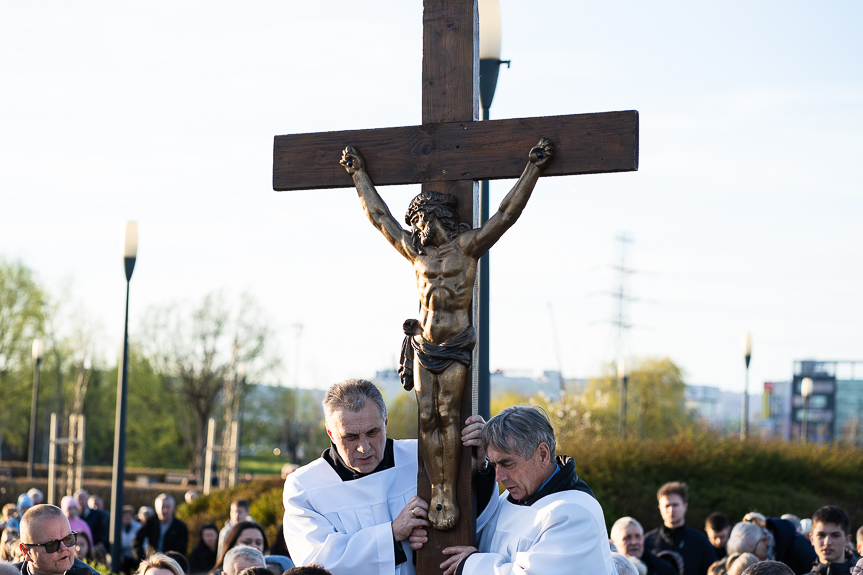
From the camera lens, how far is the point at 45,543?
16.2ft

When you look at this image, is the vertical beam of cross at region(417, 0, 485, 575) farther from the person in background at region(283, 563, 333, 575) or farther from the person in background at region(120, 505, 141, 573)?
the person in background at region(120, 505, 141, 573)

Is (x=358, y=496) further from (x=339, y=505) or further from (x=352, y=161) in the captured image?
(x=352, y=161)

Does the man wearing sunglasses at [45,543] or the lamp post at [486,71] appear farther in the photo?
the lamp post at [486,71]

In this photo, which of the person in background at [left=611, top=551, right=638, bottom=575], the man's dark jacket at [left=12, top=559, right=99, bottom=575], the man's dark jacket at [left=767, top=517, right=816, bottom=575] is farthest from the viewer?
the man's dark jacket at [left=767, top=517, right=816, bottom=575]

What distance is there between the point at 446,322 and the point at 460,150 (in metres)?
0.77

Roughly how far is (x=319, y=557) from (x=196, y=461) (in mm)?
30626

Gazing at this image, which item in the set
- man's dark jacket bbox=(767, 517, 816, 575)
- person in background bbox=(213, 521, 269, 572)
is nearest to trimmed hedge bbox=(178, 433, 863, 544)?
man's dark jacket bbox=(767, 517, 816, 575)

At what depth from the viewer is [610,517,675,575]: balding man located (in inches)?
280

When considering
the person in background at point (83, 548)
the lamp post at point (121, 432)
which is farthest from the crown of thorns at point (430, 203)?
the lamp post at point (121, 432)

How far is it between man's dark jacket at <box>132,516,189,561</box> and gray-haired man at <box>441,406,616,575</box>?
839 centimetres

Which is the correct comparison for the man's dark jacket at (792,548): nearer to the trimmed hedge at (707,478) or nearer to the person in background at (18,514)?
the trimmed hedge at (707,478)

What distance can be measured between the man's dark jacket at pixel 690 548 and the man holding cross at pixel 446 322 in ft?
16.5

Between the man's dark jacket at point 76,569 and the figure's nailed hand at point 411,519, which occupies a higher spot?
the figure's nailed hand at point 411,519

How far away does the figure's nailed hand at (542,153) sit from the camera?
3850 millimetres
